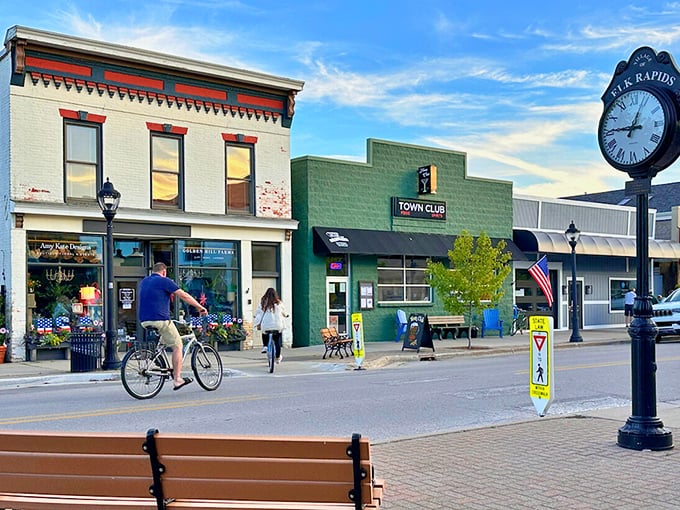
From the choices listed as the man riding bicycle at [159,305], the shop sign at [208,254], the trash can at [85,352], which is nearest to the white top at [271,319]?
the trash can at [85,352]

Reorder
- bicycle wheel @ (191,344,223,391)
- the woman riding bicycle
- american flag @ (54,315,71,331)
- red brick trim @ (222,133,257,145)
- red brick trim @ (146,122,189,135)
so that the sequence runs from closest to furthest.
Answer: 1. bicycle wheel @ (191,344,223,391)
2. the woman riding bicycle
3. american flag @ (54,315,71,331)
4. red brick trim @ (146,122,189,135)
5. red brick trim @ (222,133,257,145)

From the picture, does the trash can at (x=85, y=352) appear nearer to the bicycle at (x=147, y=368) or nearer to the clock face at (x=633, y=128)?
the bicycle at (x=147, y=368)

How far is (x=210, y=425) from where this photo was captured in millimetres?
10086

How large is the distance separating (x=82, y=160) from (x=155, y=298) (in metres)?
9.93

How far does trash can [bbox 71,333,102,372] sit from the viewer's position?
1725 cm

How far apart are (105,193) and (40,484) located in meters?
13.8

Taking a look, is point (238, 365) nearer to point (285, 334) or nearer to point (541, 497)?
point (285, 334)

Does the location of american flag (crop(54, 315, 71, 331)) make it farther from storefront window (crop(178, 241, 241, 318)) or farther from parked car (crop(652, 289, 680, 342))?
parked car (crop(652, 289, 680, 342))

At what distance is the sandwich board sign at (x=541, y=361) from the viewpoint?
32.0ft

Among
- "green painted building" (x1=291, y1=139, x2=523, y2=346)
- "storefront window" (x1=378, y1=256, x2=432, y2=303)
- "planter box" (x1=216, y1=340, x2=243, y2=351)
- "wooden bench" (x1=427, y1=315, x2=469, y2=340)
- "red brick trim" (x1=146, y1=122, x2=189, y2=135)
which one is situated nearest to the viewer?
"red brick trim" (x1=146, y1=122, x2=189, y2=135)

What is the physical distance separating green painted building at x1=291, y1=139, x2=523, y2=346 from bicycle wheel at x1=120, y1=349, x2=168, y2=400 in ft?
41.0

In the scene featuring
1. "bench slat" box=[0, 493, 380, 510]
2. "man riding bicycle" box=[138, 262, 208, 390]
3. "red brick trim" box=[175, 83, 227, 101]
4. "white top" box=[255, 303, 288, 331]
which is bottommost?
"bench slat" box=[0, 493, 380, 510]

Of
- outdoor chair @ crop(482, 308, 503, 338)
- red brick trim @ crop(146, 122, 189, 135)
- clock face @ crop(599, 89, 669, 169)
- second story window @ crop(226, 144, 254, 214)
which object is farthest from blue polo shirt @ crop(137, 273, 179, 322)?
outdoor chair @ crop(482, 308, 503, 338)

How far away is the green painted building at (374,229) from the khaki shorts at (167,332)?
1254 centimetres
